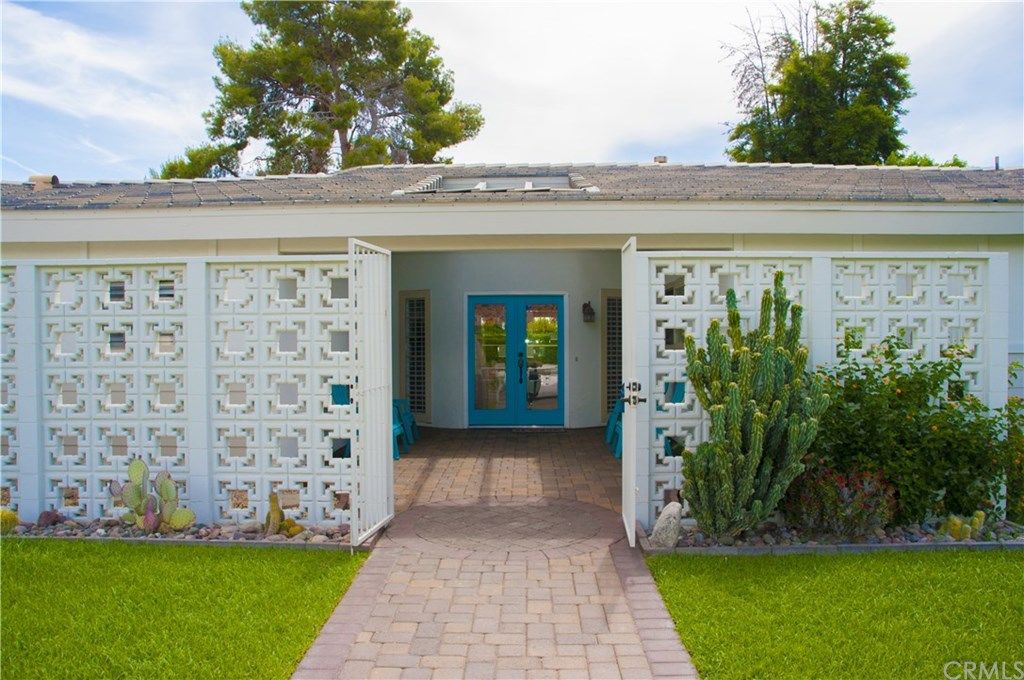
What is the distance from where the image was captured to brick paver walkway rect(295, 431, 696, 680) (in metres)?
3.72

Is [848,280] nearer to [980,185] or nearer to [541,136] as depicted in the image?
[980,185]

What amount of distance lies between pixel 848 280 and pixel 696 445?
2017mm

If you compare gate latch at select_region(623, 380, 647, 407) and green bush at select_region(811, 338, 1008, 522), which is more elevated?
gate latch at select_region(623, 380, 647, 407)

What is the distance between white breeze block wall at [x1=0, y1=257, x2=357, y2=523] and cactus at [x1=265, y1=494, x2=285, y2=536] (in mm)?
137

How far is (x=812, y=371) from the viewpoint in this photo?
230 inches

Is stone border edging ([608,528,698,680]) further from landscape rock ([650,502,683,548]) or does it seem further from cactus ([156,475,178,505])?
cactus ([156,475,178,505])

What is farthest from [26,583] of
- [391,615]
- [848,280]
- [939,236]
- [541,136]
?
[541,136]

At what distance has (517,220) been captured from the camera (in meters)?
7.70

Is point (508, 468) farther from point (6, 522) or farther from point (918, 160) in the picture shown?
point (918, 160)

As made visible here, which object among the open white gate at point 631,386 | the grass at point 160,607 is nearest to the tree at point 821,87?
the open white gate at point 631,386

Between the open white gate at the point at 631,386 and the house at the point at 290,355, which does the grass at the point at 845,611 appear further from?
the house at the point at 290,355

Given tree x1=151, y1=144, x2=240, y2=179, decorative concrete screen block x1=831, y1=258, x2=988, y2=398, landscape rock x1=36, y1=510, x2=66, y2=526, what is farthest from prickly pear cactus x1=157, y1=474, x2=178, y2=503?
tree x1=151, y1=144, x2=240, y2=179

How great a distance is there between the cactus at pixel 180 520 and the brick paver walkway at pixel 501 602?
1.59 meters

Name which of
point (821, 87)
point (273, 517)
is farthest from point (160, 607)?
point (821, 87)
